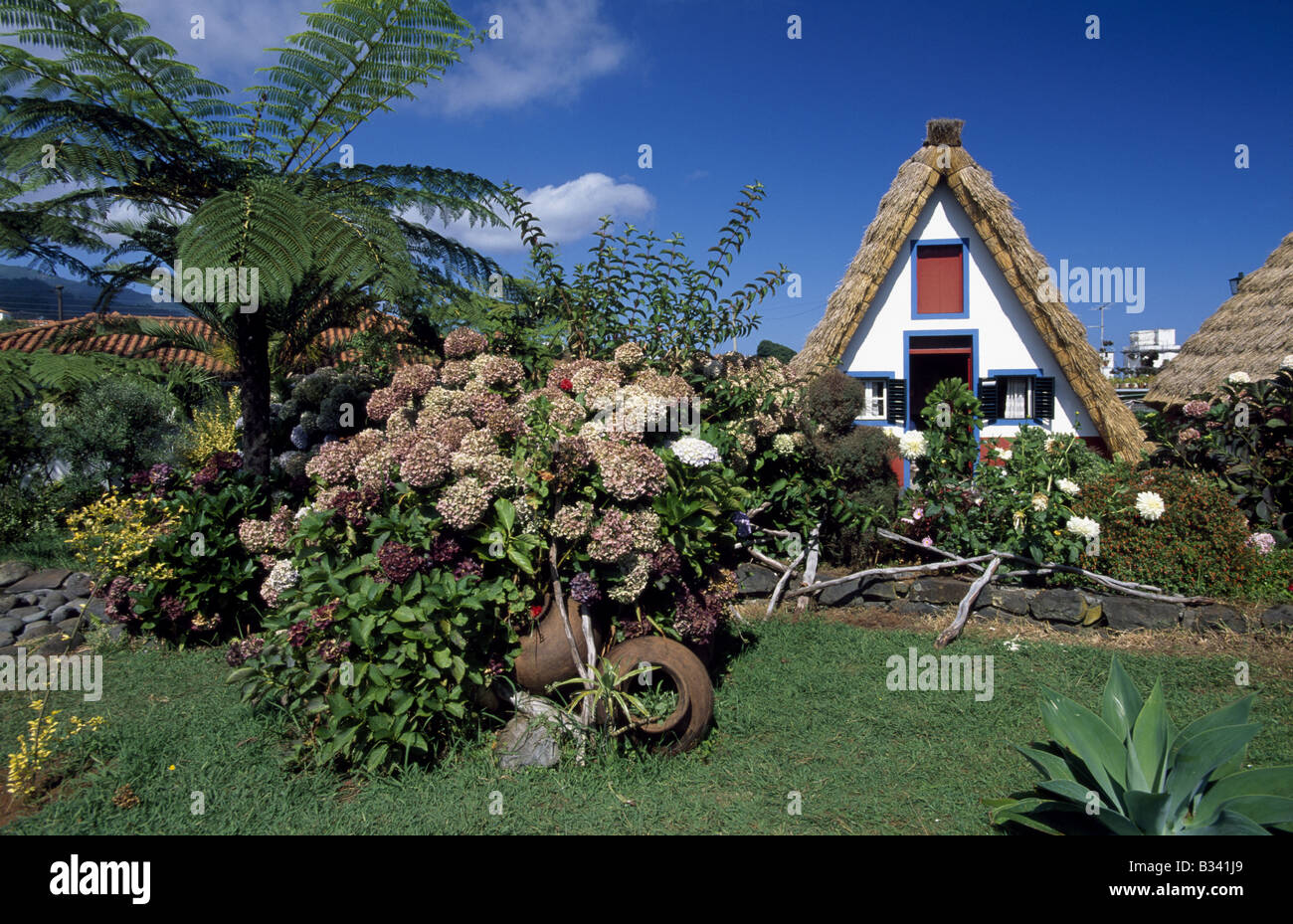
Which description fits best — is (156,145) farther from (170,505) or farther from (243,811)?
(243,811)

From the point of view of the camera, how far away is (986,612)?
5.48m

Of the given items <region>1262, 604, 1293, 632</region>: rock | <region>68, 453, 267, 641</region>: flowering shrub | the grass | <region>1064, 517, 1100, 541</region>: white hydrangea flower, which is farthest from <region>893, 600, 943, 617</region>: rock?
<region>68, 453, 267, 641</region>: flowering shrub

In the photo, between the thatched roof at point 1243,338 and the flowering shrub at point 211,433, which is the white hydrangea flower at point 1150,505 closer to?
the thatched roof at point 1243,338

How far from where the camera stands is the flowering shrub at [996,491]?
5.48 metres

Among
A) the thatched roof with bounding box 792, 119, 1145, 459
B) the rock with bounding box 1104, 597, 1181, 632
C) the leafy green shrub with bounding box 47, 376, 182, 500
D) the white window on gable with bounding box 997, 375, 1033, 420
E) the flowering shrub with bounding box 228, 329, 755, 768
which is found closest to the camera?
the flowering shrub with bounding box 228, 329, 755, 768

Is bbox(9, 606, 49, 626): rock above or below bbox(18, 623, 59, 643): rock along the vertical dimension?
above

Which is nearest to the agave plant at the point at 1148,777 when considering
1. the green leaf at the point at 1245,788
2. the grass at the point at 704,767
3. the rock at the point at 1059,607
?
the green leaf at the point at 1245,788

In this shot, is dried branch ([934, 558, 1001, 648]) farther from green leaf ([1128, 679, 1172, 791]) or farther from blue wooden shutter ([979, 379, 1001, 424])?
blue wooden shutter ([979, 379, 1001, 424])

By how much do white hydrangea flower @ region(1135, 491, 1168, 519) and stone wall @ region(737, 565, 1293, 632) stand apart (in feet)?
2.07

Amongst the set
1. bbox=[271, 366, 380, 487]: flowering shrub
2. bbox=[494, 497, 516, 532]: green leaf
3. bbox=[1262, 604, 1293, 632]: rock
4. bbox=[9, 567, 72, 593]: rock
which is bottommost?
bbox=[1262, 604, 1293, 632]: rock

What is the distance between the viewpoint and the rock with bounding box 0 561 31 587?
614 centimetres

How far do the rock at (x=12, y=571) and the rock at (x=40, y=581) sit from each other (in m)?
0.04

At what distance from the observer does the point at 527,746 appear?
3461 mm

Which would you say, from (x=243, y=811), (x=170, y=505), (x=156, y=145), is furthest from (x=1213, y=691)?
(x=156, y=145)
